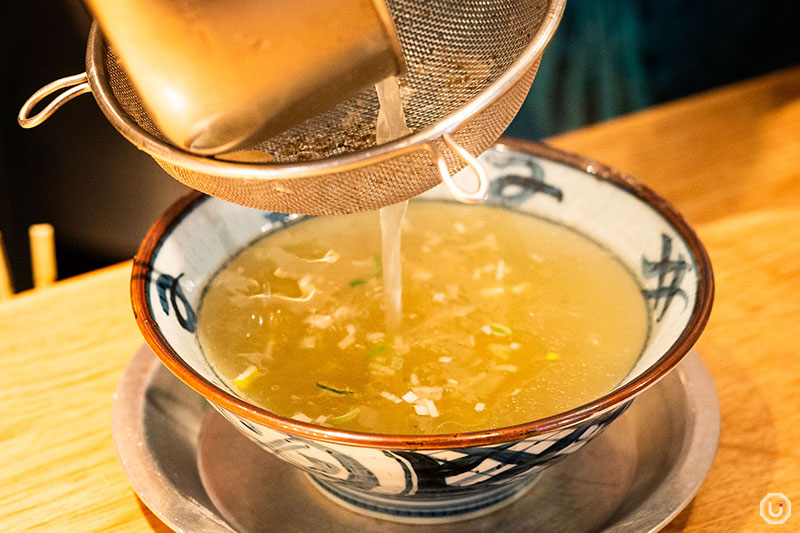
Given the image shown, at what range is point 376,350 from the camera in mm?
1178

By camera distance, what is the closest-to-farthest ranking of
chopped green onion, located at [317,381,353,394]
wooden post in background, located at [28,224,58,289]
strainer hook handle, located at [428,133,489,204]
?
strainer hook handle, located at [428,133,489,204]
chopped green onion, located at [317,381,353,394]
wooden post in background, located at [28,224,58,289]

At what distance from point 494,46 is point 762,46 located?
6.53ft

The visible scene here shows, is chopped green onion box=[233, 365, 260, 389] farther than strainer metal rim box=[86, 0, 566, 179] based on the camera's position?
Yes

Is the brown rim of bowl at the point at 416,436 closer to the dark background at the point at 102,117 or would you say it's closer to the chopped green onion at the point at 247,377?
the chopped green onion at the point at 247,377

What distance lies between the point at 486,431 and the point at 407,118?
556 millimetres

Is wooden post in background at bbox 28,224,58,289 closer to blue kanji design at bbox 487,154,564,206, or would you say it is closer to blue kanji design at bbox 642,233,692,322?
blue kanji design at bbox 487,154,564,206

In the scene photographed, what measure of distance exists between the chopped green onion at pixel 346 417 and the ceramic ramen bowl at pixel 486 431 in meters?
0.07

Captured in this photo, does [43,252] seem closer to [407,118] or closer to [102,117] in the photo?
[102,117]

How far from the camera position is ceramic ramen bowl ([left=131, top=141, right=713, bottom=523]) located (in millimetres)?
900

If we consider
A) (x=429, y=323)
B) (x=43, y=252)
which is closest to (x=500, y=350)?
(x=429, y=323)

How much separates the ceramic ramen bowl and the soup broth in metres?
0.03

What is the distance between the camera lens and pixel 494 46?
1257 mm

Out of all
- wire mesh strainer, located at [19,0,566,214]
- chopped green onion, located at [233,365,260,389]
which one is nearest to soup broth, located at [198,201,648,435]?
chopped green onion, located at [233,365,260,389]

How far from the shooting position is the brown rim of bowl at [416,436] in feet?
2.86
